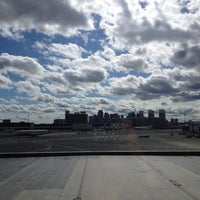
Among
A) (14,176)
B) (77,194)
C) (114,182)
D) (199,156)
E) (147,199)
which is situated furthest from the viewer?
(199,156)

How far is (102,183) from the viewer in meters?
15.3

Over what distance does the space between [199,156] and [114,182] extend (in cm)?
1511

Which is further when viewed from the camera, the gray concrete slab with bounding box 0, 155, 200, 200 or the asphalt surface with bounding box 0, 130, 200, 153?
the asphalt surface with bounding box 0, 130, 200, 153

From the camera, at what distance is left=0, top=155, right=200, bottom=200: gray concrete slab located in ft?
40.9

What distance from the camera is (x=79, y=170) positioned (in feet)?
65.1

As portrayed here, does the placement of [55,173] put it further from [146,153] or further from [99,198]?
[146,153]

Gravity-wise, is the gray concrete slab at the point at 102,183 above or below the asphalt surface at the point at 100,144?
below

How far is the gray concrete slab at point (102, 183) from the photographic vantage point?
12461 millimetres

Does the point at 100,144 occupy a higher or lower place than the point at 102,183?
higher

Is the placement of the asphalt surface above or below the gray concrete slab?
above

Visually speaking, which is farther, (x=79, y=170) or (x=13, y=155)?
(x=13, y=155)

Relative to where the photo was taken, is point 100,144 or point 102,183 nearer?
point 102,183

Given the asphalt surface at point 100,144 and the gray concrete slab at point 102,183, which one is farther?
the asphalt surface at point 100,144

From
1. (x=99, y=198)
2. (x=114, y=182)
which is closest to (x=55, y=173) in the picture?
(x=114, y=182)
